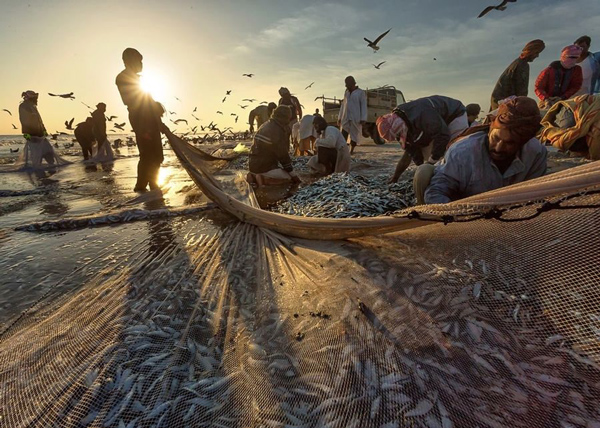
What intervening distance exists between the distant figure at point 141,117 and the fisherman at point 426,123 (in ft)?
17.6

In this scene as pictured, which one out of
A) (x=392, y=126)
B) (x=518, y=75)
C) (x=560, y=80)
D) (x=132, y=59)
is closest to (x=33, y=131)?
(x=132, y=59)

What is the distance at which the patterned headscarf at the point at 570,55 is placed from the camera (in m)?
7.78

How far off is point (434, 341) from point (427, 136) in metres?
5.36

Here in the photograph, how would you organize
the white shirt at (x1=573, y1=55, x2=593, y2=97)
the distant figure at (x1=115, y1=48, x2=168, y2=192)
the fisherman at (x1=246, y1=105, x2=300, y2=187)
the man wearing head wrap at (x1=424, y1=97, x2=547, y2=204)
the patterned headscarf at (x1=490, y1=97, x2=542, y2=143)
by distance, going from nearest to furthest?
the patterned headscarf at (x1=490, y1=97, x2=542, y2=143) < the man wearing head wrap at (x1=424, y1=97, x2=547, y2=204) < the distant figure at (x1=115, y1=48, x2=168, y2=192) < the white shirt at (x1=573, y1=55, x2=593, y2=97) < the fisherman at (x1=246, y1=105, x2=300, y2=187)

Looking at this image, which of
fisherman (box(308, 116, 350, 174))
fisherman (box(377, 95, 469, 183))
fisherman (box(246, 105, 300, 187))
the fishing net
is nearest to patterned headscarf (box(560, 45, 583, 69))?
fisherman (box(377, 95, 469, 183))

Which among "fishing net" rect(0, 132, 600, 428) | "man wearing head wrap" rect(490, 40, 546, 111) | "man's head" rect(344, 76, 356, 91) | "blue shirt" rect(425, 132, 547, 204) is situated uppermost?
"man's head" rect(344, 76, 356, 91)

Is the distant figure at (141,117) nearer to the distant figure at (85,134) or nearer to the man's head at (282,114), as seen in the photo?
the man's head at (282,114)

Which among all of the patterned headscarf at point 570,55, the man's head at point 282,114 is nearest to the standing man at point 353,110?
the man's head at point 282,114

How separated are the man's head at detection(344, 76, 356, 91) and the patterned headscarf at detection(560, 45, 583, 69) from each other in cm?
683

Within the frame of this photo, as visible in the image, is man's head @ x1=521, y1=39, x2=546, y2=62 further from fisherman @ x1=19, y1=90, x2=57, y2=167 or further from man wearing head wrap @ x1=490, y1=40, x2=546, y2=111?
fisherman @ x1=19, y1=90, x2=57, y2=167

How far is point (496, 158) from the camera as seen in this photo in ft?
12.0

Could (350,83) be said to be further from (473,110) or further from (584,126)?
(584,126)

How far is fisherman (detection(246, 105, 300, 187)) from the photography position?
355 inches

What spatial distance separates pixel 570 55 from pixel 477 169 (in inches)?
284
